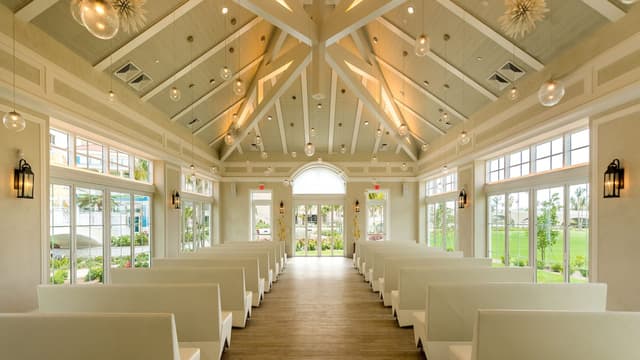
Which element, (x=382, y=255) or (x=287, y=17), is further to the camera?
(x=382, y=255)

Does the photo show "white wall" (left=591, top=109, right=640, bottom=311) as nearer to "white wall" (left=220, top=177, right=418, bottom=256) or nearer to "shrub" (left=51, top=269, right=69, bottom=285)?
"shrub" (left=51, top=269, right=69, bottom=285)

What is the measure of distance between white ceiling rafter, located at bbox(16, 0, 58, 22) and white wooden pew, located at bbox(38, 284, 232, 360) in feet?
9.46

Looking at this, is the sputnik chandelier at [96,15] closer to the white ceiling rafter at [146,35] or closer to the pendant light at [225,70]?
the pendant light at [225,70]

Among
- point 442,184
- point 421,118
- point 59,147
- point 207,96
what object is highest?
point 207,96

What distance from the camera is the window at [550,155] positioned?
19.9 ft

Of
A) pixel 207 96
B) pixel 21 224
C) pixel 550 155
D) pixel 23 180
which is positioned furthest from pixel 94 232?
pixel 550 155

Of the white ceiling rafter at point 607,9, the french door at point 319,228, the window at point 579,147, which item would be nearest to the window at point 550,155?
the window at point 579,147

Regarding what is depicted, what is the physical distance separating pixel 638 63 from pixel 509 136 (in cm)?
282

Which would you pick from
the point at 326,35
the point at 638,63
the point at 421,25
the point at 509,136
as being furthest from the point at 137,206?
the point at 638,63

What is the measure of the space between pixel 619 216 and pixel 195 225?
9.81 metres

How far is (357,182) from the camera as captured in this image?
1362cm

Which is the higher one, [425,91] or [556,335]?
[425,91]

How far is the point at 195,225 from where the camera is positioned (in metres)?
11.1

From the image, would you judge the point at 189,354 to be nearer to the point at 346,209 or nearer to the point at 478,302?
the point at 478,302
